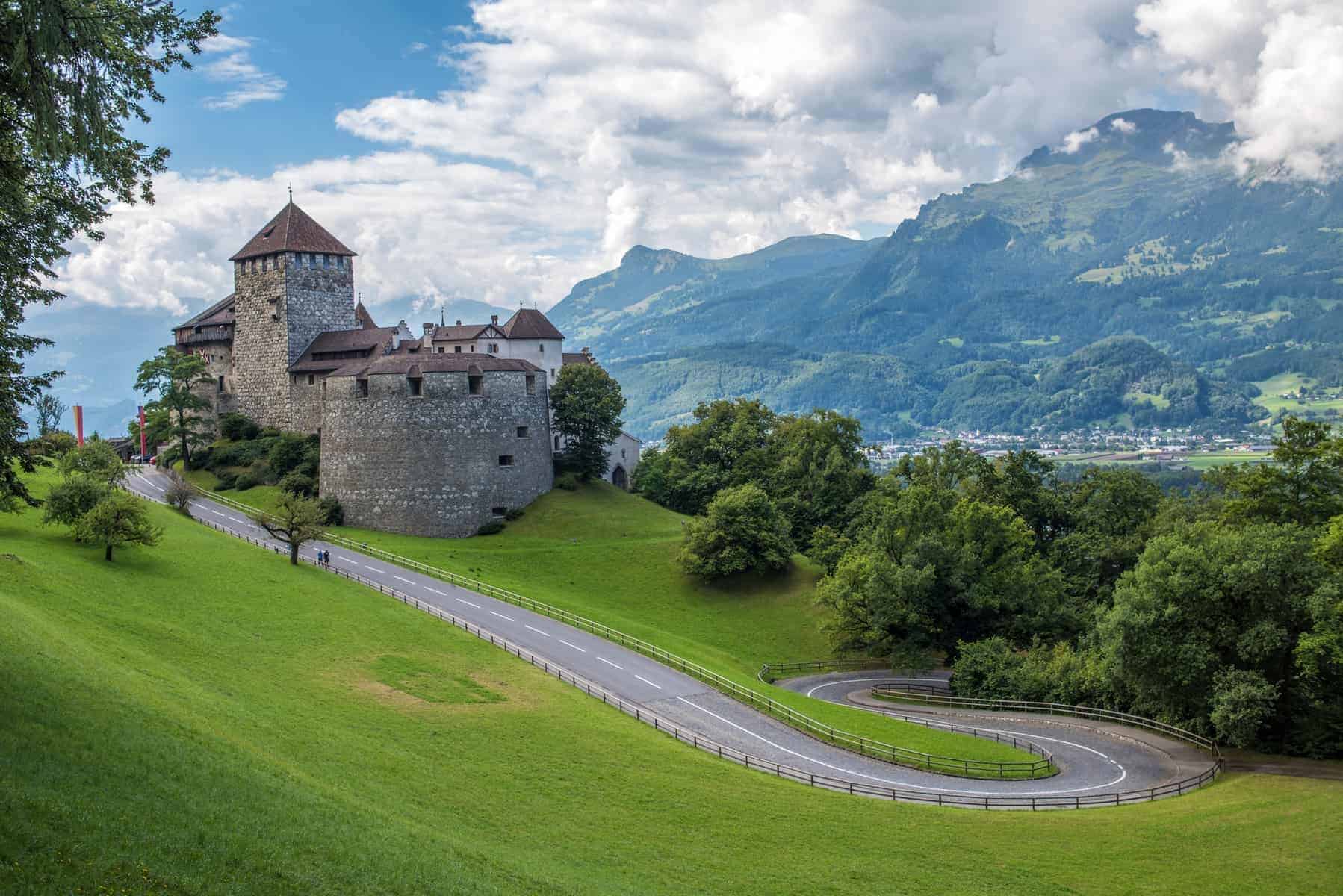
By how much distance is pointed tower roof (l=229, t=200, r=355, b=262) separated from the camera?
284ft

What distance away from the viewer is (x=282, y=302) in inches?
3393

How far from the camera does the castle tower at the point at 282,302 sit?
86.4 meters

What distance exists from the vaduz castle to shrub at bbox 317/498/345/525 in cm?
45

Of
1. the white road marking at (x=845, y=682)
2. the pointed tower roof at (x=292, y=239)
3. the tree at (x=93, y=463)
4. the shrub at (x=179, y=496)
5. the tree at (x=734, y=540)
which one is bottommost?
the white road marking at (x=845, y=682)

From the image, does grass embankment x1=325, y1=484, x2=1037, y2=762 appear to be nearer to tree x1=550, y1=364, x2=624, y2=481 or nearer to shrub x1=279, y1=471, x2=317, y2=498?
shrub x1=279, y1=471, x2=317, y2=498

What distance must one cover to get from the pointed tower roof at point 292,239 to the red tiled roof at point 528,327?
14.9 m

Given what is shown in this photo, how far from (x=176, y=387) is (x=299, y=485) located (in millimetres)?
15215

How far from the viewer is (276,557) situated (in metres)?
58.3

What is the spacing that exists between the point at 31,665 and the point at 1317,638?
43.9m

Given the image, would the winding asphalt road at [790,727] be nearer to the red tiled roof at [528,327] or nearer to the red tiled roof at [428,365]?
the red tiled roof at [428,365]

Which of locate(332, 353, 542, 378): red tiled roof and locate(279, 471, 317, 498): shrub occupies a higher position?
locate(332, 353, 542, 378): red tiled roof

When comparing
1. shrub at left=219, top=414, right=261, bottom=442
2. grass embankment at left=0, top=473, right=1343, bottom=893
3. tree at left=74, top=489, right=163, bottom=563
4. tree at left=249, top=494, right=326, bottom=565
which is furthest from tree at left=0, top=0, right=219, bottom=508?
shrub at left=219, top=414, right=261, bottom=442

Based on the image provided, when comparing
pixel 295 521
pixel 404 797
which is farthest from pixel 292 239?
pixel 404 797

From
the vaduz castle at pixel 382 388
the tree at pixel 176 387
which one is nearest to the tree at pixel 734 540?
the vaduz castle at pixel 382 388
